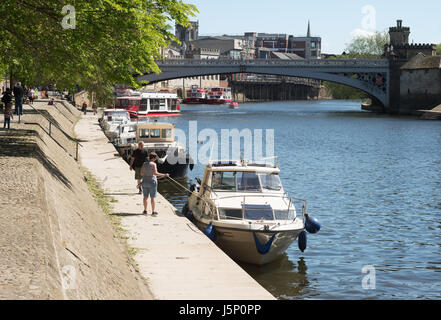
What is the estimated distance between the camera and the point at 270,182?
73.6 ft

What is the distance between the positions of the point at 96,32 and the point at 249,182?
6929 mm

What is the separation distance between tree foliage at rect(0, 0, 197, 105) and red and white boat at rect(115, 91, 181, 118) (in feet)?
215

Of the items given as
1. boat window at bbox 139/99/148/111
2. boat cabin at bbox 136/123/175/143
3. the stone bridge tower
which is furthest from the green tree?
boat cabin at bbox 136/123/175/143

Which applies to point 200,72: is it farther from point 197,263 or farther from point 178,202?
point 197,263

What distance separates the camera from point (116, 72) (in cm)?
2647

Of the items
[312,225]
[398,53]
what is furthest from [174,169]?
[398,53]

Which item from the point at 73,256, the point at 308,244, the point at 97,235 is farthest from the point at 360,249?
the point at 73,256

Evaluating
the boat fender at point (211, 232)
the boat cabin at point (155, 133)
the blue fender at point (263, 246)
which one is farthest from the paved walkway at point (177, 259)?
the boat cabin at point (155, 133)

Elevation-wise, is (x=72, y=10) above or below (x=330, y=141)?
above

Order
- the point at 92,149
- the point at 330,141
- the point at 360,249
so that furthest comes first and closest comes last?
the point at 330,141, the point at 92,149, the point at 360,249

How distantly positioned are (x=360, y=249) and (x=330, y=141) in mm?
44981

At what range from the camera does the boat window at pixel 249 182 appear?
22109 millimetres

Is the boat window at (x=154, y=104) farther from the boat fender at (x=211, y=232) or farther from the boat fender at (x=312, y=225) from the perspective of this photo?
the boat fender at (x=211, y=232)
